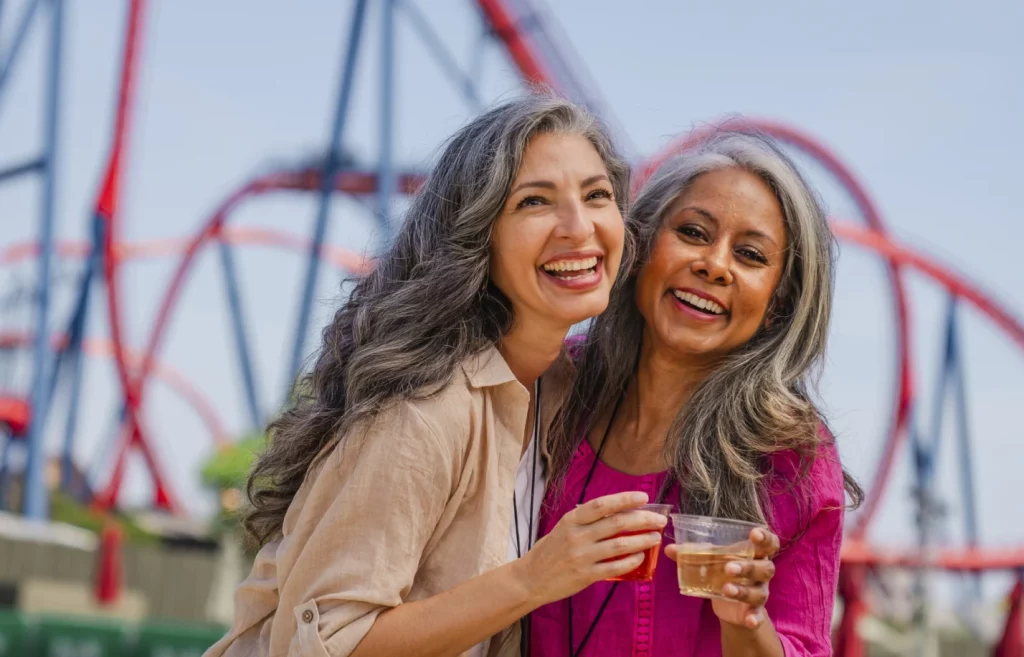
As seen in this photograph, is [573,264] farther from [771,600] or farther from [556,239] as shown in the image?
[771,600]

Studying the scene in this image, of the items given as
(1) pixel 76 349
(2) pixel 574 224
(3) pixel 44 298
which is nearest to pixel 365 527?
(2) pixel 574 224


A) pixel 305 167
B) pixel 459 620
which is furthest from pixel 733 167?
pixel 305 167

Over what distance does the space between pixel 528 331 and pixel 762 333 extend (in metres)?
0.43

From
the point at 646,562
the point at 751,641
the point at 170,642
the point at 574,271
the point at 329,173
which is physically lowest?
the point at 170,642

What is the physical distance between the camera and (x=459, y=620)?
1737 millimetres

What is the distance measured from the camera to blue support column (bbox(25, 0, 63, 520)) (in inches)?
449

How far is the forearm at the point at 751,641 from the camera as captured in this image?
178 cm

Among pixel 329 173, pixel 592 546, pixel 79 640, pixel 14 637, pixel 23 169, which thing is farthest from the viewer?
pixel 329 173

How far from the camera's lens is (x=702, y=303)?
7.03ft

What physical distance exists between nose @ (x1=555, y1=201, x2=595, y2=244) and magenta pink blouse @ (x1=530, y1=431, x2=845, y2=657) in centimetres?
45

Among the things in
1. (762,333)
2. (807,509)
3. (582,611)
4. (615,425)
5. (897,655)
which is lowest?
(897,655)

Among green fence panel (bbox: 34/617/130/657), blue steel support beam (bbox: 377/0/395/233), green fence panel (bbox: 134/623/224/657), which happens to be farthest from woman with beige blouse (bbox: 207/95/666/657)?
blue steel support beam (bbox: 377/0/395/233)

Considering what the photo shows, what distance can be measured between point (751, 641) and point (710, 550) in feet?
0.60

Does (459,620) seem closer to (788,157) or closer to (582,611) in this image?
(582,611)
